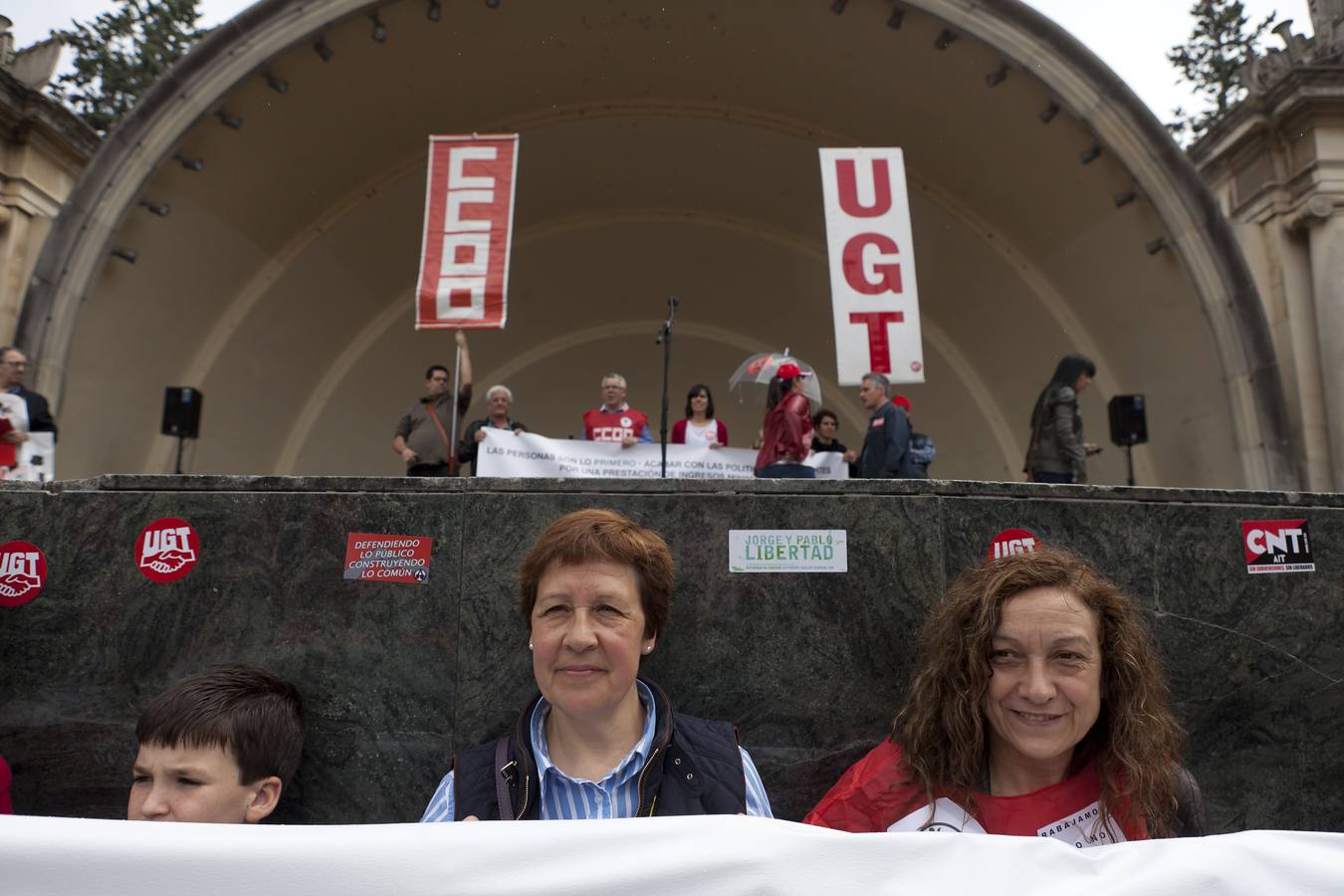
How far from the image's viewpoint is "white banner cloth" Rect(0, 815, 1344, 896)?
1476mm

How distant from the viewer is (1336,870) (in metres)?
1.58

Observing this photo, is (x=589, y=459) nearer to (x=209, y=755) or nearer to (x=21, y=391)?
(x=21, y=391)

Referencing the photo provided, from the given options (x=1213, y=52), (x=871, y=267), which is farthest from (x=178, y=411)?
(x=1213, y=52)

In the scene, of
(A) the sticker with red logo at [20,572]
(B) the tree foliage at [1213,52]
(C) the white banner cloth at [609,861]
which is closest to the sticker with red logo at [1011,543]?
(C) the white banner cloth at [609,861]

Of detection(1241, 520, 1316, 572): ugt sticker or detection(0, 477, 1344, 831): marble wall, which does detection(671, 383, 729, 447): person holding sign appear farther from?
detection(1241, 520, 1316, 572): ugt sticker

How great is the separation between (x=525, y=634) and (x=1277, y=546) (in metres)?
2.49

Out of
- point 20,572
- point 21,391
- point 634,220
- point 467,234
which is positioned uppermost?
point 634,220

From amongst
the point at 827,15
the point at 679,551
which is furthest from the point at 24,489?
the point at 827,15

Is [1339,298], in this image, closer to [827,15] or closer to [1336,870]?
[827,15]

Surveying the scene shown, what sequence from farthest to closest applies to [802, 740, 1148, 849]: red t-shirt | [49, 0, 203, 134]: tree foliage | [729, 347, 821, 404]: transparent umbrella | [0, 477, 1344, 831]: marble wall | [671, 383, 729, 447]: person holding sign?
[49, 0, 203, 134]: tree foliage, [671, 383, 729, 447]: person holding sign, [729, 347, 821, 404]: transparent umbrella, [0, 477, 1344, 831]: marble wall, [802, 740, 1148, 849]: red t-shirt

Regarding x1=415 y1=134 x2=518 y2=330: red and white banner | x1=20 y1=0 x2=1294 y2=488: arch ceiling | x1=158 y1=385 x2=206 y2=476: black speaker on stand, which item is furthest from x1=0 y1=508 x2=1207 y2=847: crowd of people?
x1=158 y1=385 x2=206 y2=476: black speaker on stand

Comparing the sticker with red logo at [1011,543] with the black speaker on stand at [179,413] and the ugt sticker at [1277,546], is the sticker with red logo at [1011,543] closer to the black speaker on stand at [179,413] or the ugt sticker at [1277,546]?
the ugt sticker at [1277,546]

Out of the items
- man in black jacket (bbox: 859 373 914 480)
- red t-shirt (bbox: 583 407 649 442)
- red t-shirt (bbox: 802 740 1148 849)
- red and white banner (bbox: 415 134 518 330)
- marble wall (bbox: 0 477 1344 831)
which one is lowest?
red t-shirt (bbox: 802 740 1148 849)

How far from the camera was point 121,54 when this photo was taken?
23.2 m
